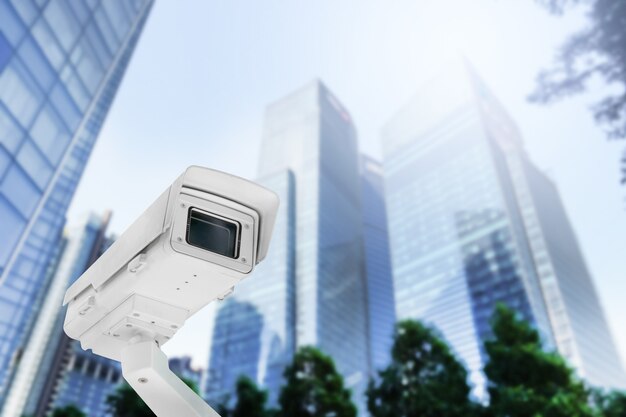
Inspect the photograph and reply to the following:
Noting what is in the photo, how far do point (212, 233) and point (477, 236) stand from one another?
76.5m

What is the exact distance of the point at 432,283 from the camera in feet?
248

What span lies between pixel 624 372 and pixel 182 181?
111902 mm

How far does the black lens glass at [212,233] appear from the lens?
1.64m

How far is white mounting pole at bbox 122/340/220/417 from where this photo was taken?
160 cm

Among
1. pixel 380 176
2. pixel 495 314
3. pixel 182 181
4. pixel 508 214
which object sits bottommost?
pixel 182 181

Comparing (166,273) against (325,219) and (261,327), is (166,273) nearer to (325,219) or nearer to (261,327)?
(261,327)

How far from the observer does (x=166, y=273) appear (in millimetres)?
1627

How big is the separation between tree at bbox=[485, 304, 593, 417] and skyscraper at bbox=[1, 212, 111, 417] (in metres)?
82.6

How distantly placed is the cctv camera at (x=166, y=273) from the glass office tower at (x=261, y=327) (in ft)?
204

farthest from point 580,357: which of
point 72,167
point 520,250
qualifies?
point 72,167

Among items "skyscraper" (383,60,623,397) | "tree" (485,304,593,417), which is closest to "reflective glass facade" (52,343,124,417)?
"skyscraper" (383,60,623,397)

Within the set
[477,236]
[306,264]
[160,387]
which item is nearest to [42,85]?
[160,387]

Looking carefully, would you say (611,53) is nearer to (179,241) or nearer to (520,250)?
(179,241)

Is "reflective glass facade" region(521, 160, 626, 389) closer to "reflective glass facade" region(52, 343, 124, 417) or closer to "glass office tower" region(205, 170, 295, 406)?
"glass office tower" region(205, 170, 295, 406)
